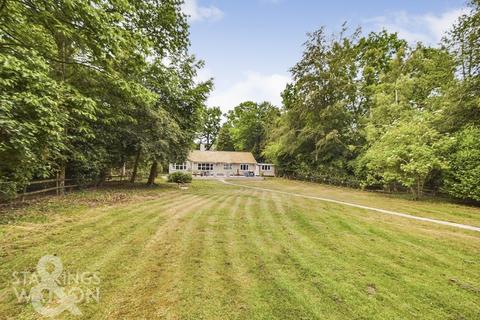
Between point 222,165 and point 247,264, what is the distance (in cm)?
3278

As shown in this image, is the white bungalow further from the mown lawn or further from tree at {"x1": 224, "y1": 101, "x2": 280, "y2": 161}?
the mown lawn

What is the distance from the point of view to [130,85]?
22.6 ft

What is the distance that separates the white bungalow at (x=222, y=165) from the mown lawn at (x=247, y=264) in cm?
2763

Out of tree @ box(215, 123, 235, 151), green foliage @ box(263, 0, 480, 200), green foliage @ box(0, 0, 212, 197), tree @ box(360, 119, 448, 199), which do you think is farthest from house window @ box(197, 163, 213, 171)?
tree @ box(360, 119, 448, 199)

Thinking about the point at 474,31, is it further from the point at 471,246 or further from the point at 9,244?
the point at 9,244

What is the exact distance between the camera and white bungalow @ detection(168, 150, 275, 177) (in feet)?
115

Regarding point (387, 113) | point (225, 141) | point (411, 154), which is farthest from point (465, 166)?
point (225, 141)

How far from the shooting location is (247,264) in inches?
166

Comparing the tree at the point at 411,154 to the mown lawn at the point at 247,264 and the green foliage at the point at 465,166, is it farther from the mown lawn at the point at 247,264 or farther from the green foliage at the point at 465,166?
the mown lawn at the point at 247,264

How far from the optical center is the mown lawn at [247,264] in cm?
299

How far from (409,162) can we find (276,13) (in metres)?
12.9
